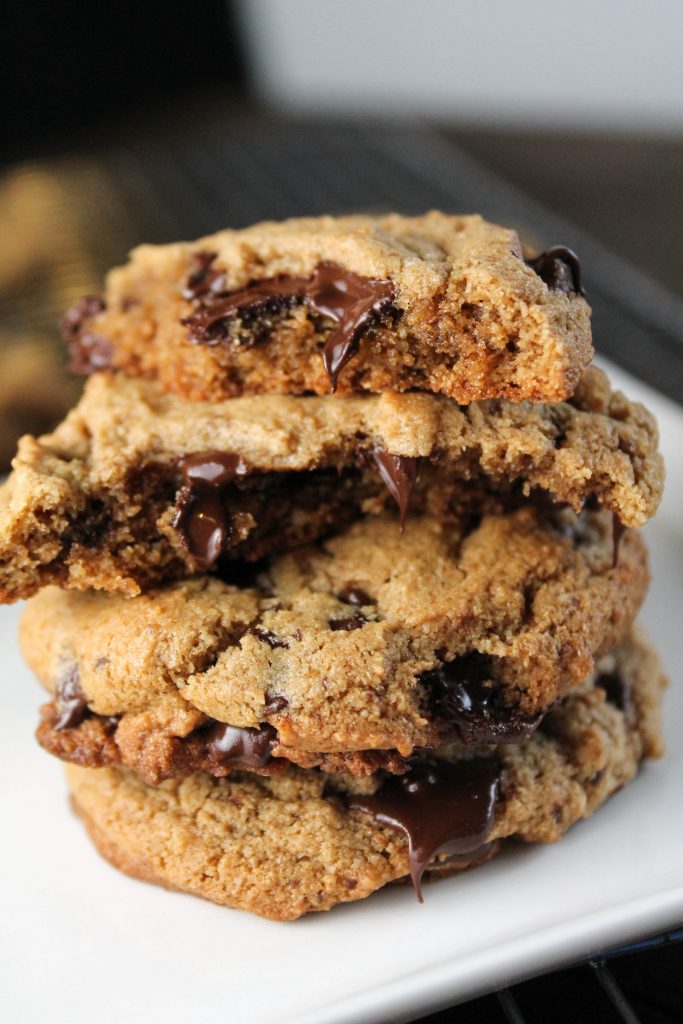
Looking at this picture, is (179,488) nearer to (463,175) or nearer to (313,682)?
(313,682)

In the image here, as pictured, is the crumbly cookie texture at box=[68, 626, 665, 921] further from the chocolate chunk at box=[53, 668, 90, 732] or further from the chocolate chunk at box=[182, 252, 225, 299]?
the chocolate chunk at box=[182, 252, 225, 299]

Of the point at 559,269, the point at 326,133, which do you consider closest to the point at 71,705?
the point at 559,269

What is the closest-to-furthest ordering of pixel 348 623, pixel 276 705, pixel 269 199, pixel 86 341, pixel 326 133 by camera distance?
1. pixel 276 705
2. pixel 348 623
3. pixel 86 341
4. pixel 269 199
5. pixel 326 133

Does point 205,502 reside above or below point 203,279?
below

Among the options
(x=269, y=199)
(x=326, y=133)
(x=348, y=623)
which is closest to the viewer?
(x=348, y=623)

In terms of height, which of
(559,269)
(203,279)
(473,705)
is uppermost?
(559,269)

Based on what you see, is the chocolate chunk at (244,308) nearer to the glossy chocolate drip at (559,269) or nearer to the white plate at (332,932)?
the glossy chocolate drip at (559,269)

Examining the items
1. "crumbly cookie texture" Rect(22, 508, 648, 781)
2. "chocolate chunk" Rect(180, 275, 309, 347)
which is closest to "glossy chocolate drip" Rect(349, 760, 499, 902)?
"crumbly cookie texture" Rect(22, 508, 648, 781)

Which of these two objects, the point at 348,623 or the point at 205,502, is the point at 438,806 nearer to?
the point at 348,623
